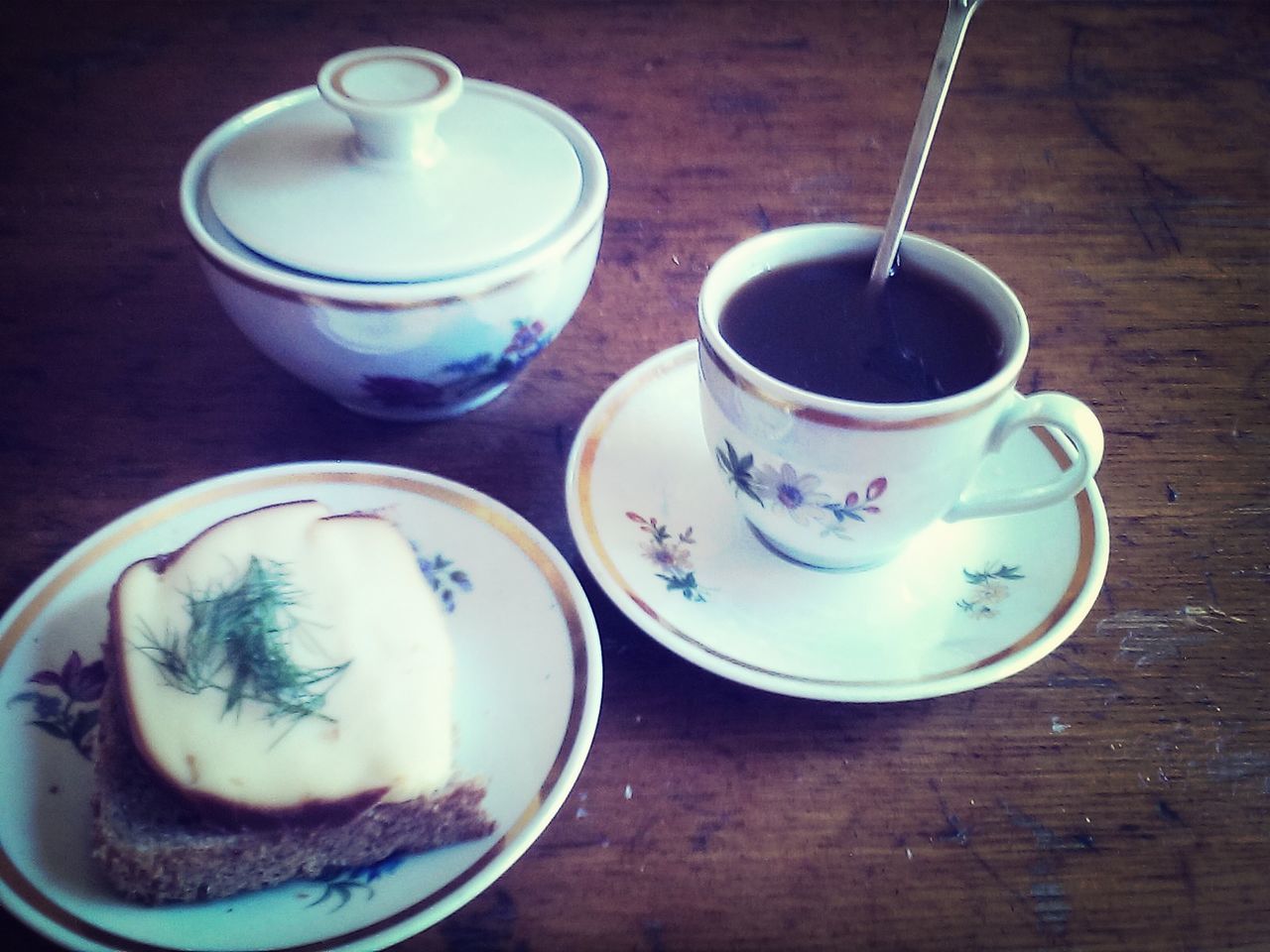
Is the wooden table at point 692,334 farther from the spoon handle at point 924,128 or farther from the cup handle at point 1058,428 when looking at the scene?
the spoon handle at point 924,128

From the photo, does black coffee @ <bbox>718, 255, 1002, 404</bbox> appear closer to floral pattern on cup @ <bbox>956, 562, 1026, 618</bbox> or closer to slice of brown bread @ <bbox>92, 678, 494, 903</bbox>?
floral pattern on cup @ <bbox>956, 562, 1026, 618</bbox>

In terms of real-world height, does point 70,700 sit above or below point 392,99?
below

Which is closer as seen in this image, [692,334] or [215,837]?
[215,837]

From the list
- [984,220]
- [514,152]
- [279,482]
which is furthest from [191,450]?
[984,220]

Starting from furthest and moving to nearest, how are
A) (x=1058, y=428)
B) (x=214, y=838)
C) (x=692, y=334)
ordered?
(x=692, y=334) < (x=1058, y=428) < (x=214, y=838)

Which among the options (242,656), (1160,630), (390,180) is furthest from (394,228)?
(1160,630)

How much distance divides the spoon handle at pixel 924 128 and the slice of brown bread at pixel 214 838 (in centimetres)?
41

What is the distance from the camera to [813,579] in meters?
0.61

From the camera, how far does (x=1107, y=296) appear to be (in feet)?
2.73

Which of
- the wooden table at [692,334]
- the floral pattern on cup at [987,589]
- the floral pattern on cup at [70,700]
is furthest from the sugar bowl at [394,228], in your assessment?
the floral pattern on cup at [987,589]

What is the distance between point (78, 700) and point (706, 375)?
402mm

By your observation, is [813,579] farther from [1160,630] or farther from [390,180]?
[390,180]

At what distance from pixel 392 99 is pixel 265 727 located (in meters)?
0.38

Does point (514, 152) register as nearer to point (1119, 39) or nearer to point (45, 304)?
point (45, 304)
